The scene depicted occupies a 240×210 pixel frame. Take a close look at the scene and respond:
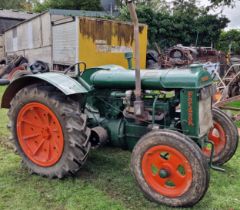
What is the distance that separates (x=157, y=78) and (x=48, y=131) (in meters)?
1.19

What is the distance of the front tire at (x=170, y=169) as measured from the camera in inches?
96.7

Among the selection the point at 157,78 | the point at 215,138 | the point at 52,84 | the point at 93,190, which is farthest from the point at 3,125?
the point at 215,138

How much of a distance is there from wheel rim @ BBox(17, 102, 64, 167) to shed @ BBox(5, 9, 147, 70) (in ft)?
23.2

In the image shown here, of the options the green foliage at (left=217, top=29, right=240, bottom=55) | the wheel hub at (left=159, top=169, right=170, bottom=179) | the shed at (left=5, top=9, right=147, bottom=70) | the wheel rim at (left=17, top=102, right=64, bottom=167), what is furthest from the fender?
the green foliage at (left=217, top=29, right=240, bottom=55)

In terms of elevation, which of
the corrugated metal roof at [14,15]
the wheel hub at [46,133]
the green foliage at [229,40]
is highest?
the corrugated metal roof at [14,15]

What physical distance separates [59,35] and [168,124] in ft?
29.0

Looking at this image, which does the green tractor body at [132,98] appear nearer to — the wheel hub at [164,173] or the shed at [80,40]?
the wheel hub at [164,173]

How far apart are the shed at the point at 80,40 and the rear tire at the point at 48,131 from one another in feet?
23.2

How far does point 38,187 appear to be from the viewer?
119 inches

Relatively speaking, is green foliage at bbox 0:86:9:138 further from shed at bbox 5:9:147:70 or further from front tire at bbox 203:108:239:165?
shed at bbox 5:9:147:70

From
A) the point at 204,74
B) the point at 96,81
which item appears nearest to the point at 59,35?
the point at 96,81

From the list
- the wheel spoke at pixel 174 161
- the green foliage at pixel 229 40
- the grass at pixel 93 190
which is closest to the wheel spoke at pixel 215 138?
the grass at pixel 93 190

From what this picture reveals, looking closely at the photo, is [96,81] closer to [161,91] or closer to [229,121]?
[161,91]

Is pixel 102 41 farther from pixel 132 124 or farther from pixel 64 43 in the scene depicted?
pixel 132 124
